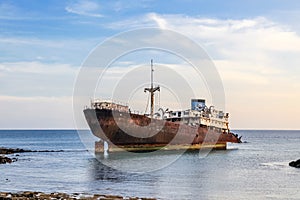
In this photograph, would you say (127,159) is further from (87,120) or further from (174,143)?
(174,143)

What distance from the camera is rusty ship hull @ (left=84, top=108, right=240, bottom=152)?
250 feet

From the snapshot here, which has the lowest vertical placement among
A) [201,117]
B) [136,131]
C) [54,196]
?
[54,196]

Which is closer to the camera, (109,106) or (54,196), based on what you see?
(54,196)

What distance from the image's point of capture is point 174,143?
8938 cm

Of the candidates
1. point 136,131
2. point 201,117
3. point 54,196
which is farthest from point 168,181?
point 201,117

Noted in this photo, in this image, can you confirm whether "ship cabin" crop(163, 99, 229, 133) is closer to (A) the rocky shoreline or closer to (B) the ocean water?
(B) the ocean water

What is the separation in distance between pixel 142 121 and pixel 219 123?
30333 millimetres

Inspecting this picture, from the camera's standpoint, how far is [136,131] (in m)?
79.1

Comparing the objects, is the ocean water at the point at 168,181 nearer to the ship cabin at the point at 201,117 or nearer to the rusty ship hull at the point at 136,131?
the rusty ship hull at the point at 136,131

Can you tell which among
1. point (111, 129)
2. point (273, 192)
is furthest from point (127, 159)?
point (273, 192)

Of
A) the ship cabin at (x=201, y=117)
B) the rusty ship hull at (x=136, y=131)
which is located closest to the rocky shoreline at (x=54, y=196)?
the rusty ship hull at (x=136, y=131)

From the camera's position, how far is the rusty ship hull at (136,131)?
76188mm

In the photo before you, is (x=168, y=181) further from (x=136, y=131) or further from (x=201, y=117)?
(x=201, y=117)

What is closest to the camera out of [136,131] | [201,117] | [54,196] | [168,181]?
[54,196]
